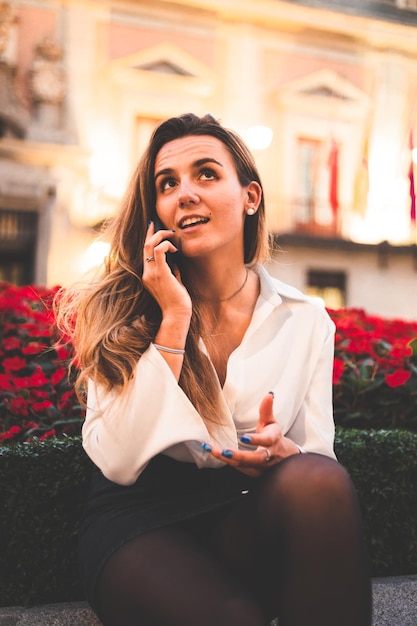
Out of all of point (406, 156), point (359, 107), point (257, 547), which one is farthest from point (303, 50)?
point (257, 547)

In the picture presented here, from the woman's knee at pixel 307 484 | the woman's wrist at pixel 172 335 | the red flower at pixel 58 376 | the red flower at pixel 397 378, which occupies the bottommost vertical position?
the red flower at pixel 58 376

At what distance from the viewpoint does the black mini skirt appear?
170cm

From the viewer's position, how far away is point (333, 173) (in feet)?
45.6

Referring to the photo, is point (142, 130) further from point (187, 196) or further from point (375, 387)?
point (187, 196)

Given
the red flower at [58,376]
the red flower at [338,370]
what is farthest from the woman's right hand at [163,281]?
the red flower at [338,370]

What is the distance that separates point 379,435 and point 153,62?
1240cm

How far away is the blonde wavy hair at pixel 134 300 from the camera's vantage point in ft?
6.16

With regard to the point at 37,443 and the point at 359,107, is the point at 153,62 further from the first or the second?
the point at 37,443

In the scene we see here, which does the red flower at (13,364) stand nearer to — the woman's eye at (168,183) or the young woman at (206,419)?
the young woman at (206,419)

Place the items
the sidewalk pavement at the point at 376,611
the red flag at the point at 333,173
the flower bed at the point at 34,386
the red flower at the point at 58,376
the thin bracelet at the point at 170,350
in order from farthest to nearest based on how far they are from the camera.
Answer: the red flag at the point at 333,173 < the red flower at the point at 58,376 < the flower bed at the point at 34,386 < the sidewalk pavement at the point at 376,611 < the thin bracelet at the point at 170,350

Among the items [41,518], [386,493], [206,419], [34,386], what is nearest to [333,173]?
[34,386]

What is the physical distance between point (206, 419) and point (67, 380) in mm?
1356

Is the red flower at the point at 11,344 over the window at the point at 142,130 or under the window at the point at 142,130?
under

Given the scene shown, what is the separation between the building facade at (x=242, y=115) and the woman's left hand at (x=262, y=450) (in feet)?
37.4
